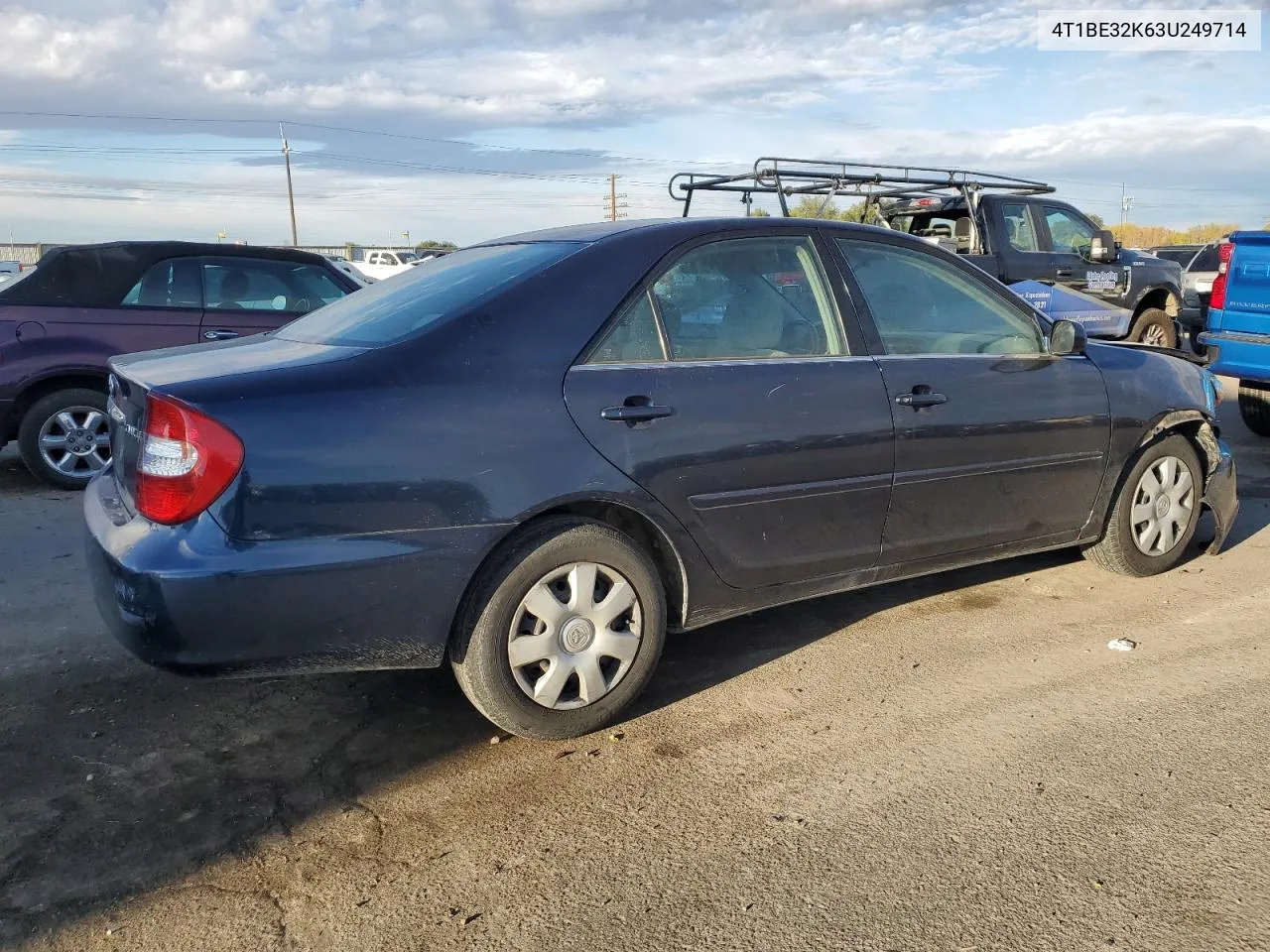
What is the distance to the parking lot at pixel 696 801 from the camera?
8.16 feet

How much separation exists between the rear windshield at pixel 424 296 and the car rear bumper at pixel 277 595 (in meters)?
0.70

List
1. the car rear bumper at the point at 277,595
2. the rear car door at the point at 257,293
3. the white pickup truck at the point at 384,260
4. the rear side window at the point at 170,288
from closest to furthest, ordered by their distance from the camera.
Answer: the car rear bumper at the point at 277,595 → the rear side window at the point at 170,288 → the rear car door at the point at 257,293 → the white pickup truck at the point at 384,260

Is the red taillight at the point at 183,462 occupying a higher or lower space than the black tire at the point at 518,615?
higher

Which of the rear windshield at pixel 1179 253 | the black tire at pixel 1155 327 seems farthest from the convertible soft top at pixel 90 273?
the rear windshield at pixel 1179 253

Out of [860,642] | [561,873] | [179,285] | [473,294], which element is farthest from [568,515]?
[179,285]

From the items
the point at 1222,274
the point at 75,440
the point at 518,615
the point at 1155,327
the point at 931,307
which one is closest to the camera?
the point at 518,615

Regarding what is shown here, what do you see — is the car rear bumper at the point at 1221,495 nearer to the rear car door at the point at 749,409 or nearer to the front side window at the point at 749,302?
the rear car door at the point at 749,409

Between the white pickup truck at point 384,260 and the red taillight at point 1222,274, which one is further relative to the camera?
the white pickup truck at point 384,260

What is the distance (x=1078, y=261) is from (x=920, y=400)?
8104 mm

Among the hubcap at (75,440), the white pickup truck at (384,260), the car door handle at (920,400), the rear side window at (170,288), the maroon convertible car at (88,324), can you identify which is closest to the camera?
the car door handle at (920,400)

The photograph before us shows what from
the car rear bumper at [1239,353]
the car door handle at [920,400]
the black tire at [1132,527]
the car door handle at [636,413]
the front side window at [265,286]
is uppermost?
the front side window at [265,286]

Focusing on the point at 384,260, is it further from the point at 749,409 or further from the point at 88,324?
the point at 749,409

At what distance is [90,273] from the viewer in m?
7.06

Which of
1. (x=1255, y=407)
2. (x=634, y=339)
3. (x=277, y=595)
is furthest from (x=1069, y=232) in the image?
(x=277, y=595)
